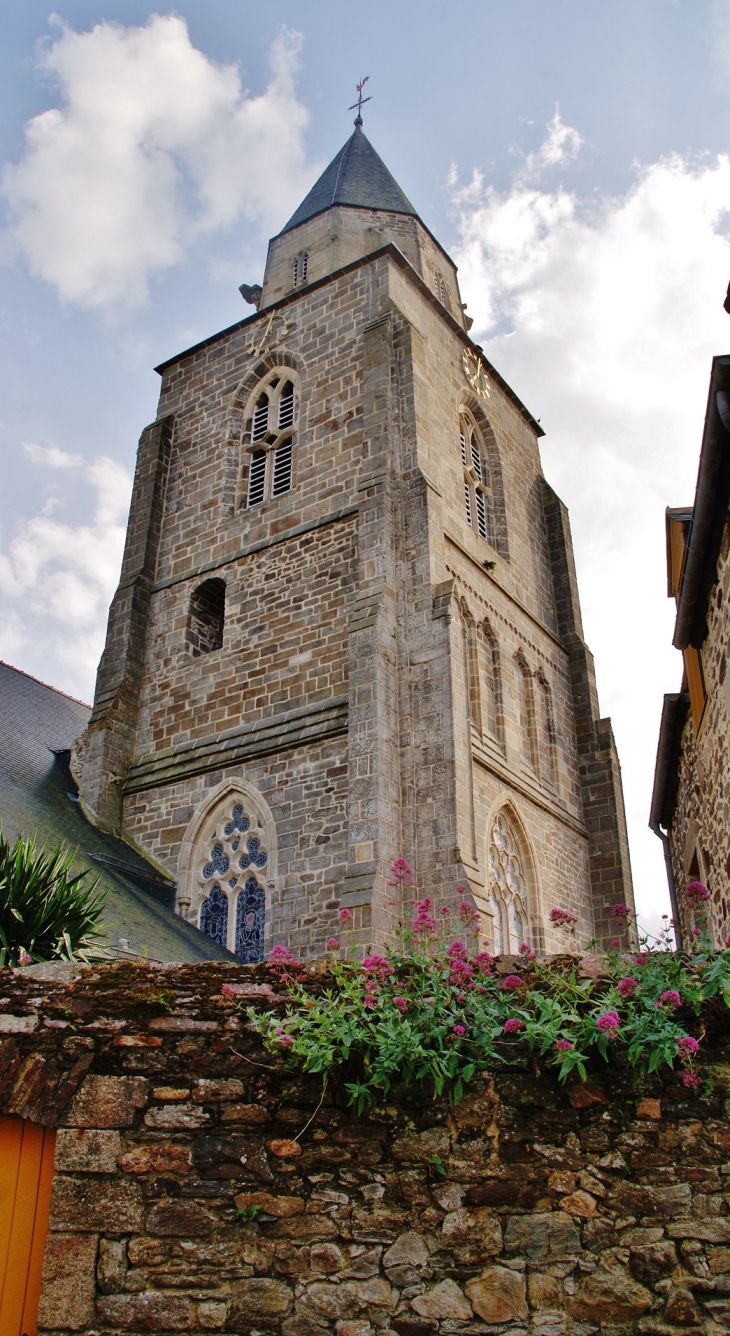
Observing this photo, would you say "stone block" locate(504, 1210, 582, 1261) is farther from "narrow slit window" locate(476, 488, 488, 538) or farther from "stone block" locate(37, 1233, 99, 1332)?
"narrow slit window" locate(476, 488, 488, 538)

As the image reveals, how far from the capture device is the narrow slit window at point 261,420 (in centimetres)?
1847

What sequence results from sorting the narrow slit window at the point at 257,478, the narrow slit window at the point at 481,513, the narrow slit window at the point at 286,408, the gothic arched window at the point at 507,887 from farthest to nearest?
the narrow slit window at the point at 481,513 → the narrow slit window at the point at 286,408 → the narrow slit window at the point at 257,478 → the gothic arched window at the point at 507,887

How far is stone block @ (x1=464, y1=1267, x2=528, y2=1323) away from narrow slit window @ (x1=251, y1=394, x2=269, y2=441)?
15404 mm

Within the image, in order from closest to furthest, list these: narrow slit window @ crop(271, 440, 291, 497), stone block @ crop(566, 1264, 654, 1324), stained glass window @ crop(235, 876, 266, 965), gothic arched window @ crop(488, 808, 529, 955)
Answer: stone block @ crop(566, 1264, 654, 1324)
stained glass window @ crop(235, 876, 266, 965)
gothic arched window @ crop(488, 808, 529, 955)
narrow slit window @ crop(271, 440, 291, 497)

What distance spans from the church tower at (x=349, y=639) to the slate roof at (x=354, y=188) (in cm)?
25

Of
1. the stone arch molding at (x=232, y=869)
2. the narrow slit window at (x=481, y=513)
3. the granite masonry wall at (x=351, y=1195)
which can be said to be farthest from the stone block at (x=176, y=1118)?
the narrow slit window at (x=481, y=513)

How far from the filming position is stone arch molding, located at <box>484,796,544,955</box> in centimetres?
1445

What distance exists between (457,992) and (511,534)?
47.8 feet

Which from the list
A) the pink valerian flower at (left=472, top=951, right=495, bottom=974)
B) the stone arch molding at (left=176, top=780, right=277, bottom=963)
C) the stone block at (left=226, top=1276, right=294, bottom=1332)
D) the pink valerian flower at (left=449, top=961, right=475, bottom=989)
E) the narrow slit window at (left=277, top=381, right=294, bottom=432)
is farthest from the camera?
the narrow slit window at (left=277, top=381, right=294, bottom=432)

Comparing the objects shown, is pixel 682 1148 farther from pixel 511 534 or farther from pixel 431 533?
pixel 511 534

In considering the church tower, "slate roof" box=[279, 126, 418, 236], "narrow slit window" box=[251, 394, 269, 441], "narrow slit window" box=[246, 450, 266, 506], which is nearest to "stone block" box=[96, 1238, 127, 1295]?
the church tower

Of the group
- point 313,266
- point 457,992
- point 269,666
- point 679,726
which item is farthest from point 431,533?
point 457,992

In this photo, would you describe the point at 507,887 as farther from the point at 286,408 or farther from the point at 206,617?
the point at 286,408

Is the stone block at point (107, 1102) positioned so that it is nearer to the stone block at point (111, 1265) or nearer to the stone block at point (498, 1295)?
the stone block at point (111, 1265)
